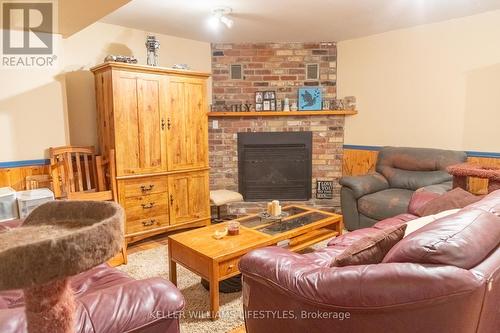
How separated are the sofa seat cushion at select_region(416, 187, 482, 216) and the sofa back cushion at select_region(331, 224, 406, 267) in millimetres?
1109

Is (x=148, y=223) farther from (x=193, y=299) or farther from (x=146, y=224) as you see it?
(x=193, y=299)

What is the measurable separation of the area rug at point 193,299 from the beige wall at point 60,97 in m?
1.39

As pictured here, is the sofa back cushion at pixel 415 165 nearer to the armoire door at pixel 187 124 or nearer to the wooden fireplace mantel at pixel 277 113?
the wooden fireplace mantel at pixel 277 113

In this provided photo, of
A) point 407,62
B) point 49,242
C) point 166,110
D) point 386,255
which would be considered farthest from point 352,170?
point 49,242

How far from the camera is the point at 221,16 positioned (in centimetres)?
342

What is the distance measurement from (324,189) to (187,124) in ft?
7.05

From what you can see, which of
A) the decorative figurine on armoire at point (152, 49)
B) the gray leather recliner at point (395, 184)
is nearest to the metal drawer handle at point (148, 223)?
the decorative figurine on armoire at point (152, 49)

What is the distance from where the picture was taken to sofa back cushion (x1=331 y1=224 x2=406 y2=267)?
145cm

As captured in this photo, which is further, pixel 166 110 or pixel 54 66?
pixel 166 110

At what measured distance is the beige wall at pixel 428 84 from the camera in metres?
3.61

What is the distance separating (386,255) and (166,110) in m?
2.75

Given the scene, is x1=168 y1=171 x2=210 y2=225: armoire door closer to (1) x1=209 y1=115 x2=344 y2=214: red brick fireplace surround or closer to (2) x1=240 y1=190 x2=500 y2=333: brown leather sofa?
(1) x1=209 y1=115 x2=344 y2=214: red brick fireplace surround

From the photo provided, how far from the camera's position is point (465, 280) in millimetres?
1131

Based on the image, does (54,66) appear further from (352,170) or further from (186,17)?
(352,170)
